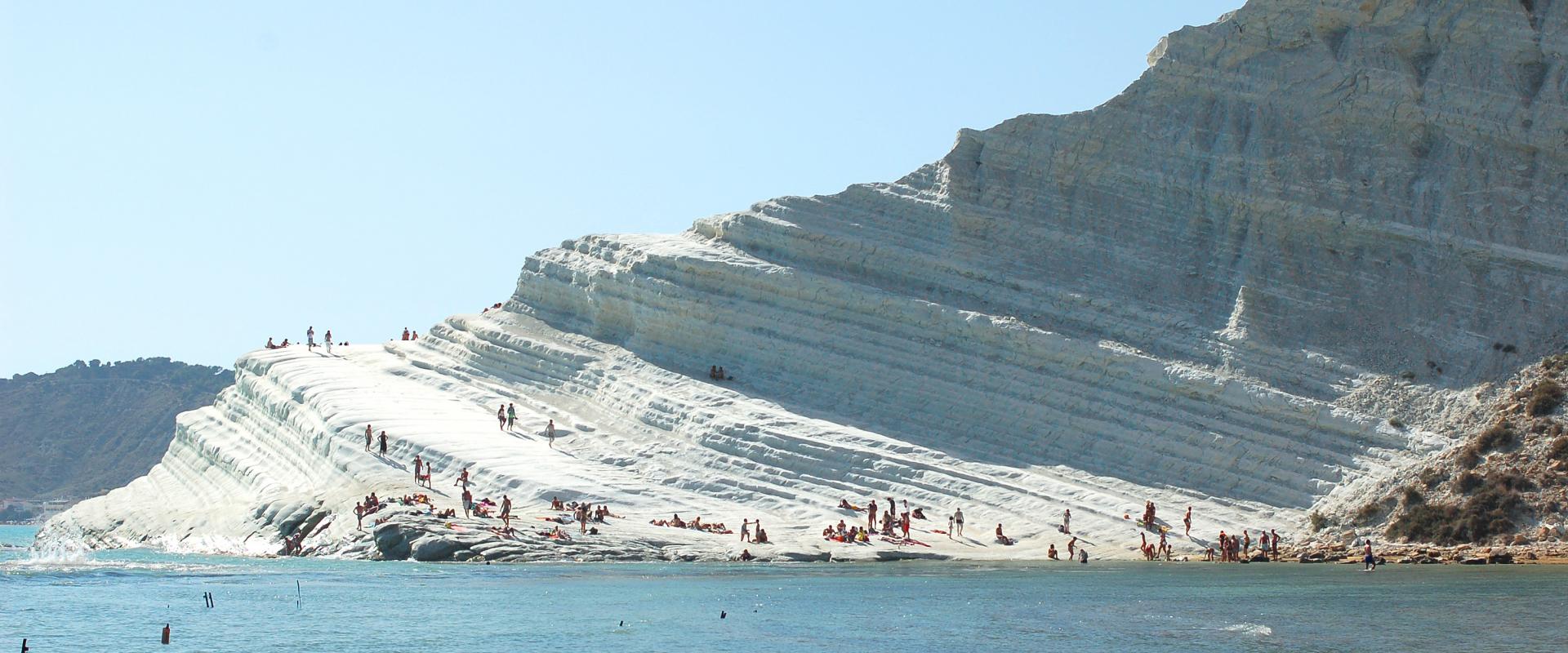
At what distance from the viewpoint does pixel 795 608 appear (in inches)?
1260

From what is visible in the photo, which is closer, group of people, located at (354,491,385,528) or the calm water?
the calm water

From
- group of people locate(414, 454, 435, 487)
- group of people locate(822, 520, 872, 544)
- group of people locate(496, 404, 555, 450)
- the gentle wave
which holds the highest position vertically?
group of people locate(496, 404, 555, 450)

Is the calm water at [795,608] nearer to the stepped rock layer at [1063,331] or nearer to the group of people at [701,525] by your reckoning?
the group of people at [701,525]

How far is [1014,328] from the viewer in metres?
48.3

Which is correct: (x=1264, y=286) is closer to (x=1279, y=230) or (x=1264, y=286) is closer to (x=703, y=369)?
(x=1279, y=230)

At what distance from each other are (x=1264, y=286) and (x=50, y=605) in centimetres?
3164

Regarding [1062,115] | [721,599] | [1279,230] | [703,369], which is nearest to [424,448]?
[703,369]

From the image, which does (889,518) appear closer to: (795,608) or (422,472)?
(795,608)

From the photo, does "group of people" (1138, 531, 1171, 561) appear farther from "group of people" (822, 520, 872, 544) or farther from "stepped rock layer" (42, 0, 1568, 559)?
"group of people" (822, 520, 872, 544)

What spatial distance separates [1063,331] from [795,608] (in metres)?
18.6

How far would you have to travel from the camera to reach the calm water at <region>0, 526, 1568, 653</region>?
27.5 metres

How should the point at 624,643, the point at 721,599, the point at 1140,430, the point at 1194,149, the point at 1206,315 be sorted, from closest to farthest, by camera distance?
the point at 624,643, the point at 721,599, the point at 1140,430, the point at 1206,315, the point at 1194,149

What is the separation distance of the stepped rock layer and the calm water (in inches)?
166

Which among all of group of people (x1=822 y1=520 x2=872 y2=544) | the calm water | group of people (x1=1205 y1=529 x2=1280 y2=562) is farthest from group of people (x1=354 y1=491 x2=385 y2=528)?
group of people (x1=1205 y1=529 x2=1280 y2=562)
